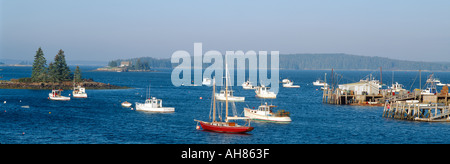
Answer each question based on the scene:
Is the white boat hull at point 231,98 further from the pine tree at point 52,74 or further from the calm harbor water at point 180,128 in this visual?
the pine tree at point 52,74

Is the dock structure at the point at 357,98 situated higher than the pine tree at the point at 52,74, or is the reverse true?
the pine tree at the point at 52,74

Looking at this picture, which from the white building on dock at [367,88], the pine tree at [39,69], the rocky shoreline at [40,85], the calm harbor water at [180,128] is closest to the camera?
the calm harbor water at [180,128]

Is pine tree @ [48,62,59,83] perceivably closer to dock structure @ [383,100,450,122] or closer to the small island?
the small island

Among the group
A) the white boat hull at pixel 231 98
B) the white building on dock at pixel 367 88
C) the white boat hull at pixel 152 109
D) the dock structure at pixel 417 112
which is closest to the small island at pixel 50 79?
the white boat hull at pixel 231 98

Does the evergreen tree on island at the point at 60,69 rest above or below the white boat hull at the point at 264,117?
above

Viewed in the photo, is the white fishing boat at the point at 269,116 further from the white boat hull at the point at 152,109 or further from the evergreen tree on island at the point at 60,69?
the evergreen tree on island at the point at 60,69

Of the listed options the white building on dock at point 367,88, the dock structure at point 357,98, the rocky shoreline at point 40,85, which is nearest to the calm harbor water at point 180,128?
the dock structure at point 357,98

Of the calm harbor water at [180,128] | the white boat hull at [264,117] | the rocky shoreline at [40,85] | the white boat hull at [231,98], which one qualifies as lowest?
the calm harbor water at [180,128]

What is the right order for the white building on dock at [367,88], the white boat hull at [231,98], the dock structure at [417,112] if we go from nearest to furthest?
the dock structure at [417,112], the white building on dock at [367,88], the white boat hull at [231,98]

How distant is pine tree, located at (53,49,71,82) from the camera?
154 metres

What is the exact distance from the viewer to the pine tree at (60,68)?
154 meters

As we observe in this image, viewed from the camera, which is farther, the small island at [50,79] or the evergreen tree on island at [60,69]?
the evergreen tree on island at [60,69]
